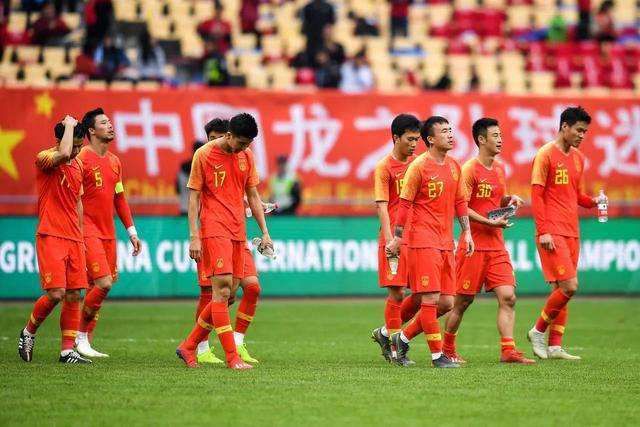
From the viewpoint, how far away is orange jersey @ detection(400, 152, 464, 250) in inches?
505

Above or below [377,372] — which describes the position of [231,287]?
above

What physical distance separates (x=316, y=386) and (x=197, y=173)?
8.31ft

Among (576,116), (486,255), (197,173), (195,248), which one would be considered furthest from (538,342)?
(197,173)

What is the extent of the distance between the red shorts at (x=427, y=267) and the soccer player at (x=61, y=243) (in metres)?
3.25

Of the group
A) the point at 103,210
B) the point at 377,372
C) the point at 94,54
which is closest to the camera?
the point at 377,372

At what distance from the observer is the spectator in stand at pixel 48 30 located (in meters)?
26.8

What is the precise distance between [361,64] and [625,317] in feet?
31.9

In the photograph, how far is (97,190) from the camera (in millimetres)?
14141

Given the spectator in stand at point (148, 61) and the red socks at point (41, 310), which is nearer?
the red socks at point (41, 310)

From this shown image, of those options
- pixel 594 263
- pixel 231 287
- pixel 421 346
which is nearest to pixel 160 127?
pixel 594 263

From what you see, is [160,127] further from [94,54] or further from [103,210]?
[103,210]

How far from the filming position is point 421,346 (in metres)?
16.2

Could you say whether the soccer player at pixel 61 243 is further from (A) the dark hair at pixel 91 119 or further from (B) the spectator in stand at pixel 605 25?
(B) the spectator in stand at pixel 605 25

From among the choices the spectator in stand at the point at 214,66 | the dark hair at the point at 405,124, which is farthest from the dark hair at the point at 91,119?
the spectator in stand at the point at 214,66
